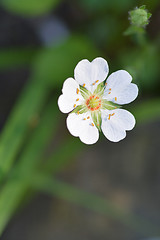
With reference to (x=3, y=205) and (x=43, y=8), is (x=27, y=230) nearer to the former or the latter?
(x=3, y=205)

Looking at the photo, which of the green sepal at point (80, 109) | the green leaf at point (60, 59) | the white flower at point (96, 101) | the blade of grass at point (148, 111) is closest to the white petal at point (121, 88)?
the white flower at point (96, 101)

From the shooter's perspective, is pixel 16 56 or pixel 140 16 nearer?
pixel 140 16

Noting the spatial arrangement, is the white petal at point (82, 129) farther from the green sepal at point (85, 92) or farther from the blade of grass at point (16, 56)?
the blade of grass at point (16, 56)

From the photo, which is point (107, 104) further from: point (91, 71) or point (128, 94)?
point (91, 71)

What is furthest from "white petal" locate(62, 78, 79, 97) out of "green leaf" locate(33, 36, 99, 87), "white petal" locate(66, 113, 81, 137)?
"green leaf" locate(33, 36, 99, 87)

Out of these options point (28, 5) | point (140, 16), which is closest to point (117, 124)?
point (140, 16)

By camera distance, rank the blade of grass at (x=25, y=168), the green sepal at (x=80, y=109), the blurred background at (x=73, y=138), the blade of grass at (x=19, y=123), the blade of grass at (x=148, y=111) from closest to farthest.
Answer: the green sepal at (x=80, y=109)
the blade of grass at (x=19, y=123)
the blade of grass at (x=25, y=168)
the blade of grass at (x=148, y=111)
the blurred background at (x=73, y=138)

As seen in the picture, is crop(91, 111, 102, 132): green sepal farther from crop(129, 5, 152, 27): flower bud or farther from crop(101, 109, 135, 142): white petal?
crop(129, 5, 152, 27): flower bud
